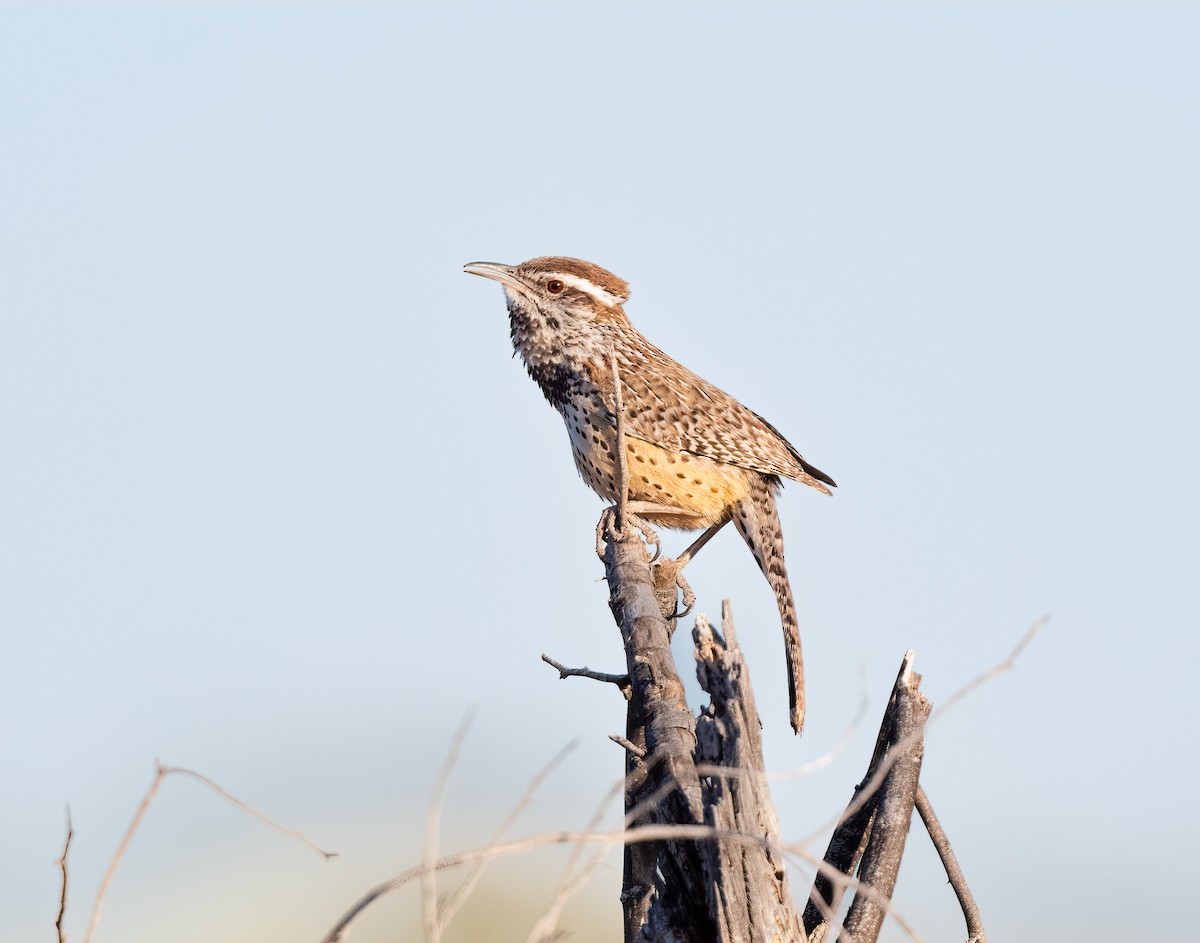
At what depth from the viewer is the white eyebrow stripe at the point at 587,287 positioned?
607 cm

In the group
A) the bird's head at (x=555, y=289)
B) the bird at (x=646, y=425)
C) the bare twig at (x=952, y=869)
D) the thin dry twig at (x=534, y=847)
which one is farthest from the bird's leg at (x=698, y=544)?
the thin dry twig at (x=534, y=847)

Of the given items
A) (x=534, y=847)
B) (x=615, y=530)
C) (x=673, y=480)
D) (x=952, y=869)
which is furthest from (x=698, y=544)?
(x=534, y=847)

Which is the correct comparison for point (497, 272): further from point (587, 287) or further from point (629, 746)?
point (629, 746)

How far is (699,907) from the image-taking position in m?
2.51

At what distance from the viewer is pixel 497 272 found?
20.1ft

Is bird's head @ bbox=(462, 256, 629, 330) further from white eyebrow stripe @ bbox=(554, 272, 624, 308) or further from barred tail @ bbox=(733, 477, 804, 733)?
barred tail @ bbox=(733, 477, 804, 733)

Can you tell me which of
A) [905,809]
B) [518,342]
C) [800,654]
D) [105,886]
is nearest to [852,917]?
[905,809]

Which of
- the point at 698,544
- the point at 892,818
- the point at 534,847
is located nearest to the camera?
the point at 534,847

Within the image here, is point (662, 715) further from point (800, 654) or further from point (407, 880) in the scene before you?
point (800, 654)

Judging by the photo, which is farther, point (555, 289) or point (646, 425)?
point (555, 289)

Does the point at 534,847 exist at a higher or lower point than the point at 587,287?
lower

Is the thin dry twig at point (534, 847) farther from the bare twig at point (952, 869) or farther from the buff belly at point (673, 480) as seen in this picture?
the buff belly at point (673, 480)

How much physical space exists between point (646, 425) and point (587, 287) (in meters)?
0.77

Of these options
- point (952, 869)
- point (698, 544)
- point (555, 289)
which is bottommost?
point (952, 869)
